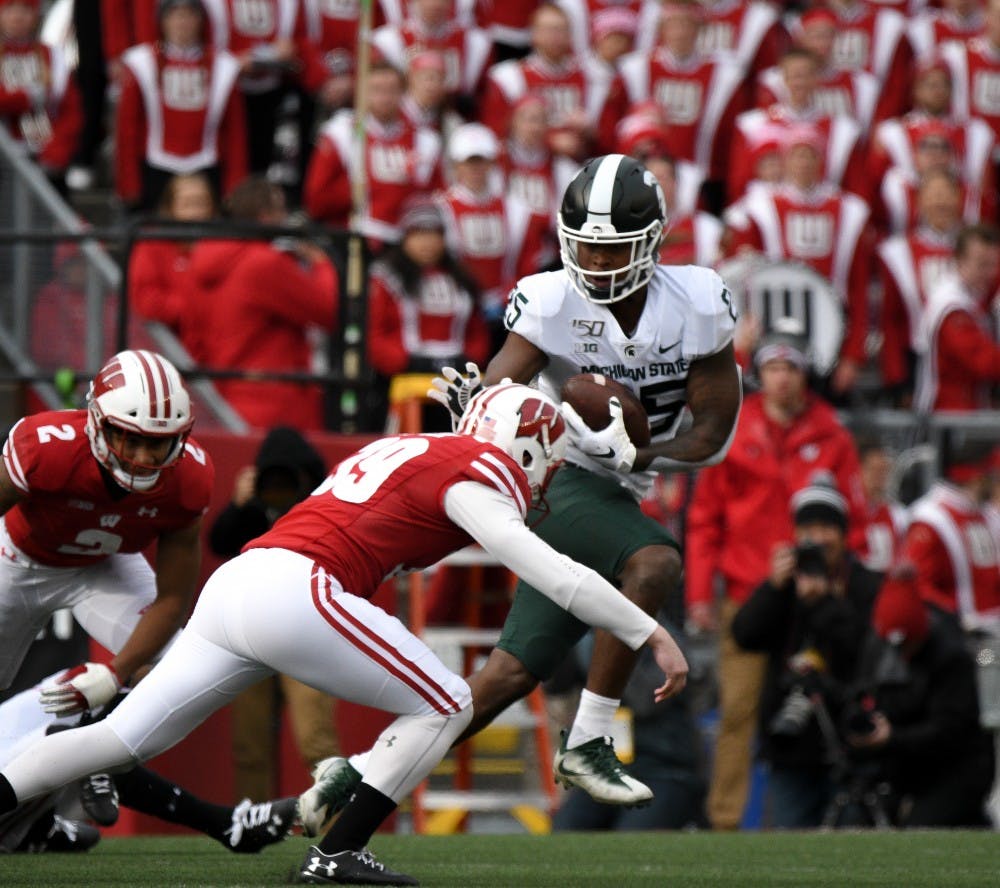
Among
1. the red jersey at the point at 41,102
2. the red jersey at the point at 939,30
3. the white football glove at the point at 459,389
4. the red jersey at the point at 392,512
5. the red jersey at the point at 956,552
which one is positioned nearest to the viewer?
the red jersey at the point at 392,512

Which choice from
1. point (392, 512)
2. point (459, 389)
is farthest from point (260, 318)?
point (392, 512)

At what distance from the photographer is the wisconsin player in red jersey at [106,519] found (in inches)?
243

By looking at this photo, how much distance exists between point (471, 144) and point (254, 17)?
1612 mm

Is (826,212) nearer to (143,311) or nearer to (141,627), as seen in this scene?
(143,311)

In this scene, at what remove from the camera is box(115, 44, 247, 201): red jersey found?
1153 centimetres

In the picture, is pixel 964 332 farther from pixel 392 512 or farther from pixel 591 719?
pixel 392 512

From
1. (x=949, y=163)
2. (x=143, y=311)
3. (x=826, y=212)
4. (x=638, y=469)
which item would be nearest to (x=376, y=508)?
(x=638, y=469)

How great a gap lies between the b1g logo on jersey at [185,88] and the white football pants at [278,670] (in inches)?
253

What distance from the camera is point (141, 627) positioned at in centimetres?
652

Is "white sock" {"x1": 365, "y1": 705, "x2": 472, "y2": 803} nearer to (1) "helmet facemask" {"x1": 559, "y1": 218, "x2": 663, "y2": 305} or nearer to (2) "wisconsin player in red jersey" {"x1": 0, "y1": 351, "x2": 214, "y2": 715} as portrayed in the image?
(2) "wisconsin player in red jersey" {"x1": 0, "y1": 351, "x2": 214, "y2": 715}

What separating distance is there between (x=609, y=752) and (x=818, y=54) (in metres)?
7.73

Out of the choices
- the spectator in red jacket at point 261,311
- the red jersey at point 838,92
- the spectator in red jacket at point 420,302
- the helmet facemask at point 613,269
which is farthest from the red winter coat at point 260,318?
the red jersey at point 838,92

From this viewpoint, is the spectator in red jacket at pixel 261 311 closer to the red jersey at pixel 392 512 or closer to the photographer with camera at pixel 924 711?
the photographer with camera at pixel 924 711

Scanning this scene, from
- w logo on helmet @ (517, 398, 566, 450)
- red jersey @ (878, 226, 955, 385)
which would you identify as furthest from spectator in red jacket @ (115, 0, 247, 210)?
w logo on helmet @ (517, 398, 566, 450)
